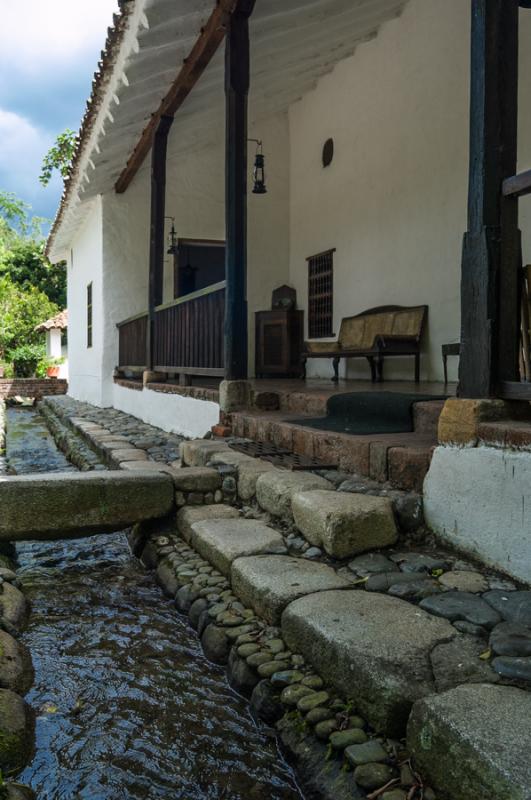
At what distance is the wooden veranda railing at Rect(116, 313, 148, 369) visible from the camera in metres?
8.38

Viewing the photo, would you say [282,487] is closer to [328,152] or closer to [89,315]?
[328,152]

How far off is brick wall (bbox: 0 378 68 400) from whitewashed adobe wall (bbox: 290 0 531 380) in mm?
9891

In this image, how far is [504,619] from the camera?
75.9 inches

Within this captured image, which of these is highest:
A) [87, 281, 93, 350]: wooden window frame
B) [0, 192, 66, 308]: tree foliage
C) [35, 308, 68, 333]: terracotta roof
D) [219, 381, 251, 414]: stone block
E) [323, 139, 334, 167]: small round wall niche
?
[0, 192, 66, 308]: tree foliage

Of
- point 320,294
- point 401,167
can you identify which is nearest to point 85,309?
point 320,294

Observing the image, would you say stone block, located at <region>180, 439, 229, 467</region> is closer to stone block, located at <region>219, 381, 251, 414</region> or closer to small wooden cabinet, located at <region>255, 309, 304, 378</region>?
stone block, located at <region>219, 381, 251, 414</region>

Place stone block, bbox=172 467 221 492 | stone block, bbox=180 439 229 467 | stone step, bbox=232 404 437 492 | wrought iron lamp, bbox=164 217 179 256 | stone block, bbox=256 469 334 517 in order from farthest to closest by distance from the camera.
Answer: wrought iron lamp, bbox=164 217 179 256 < stone block, bbox=180 439 229 467 < stone block, bbox=172 467 221 492 < stone block, bbox=256 469 334 517 < stone step, bbox=232 404 437 492

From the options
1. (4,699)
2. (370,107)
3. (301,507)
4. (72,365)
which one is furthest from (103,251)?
(4,699)

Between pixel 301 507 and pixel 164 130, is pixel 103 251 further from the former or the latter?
pixel 301 507

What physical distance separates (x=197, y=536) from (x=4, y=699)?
146 cm

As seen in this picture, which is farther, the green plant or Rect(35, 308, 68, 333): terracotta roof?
Rect(35, 308, 68, 333): terracotta roof

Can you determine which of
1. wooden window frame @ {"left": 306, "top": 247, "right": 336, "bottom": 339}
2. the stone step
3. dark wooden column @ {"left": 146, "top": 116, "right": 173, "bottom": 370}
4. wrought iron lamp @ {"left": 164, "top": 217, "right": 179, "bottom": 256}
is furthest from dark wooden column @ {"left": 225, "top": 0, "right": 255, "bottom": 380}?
wrought iron lamp @ {"left": 164, "top": 217, "right": 179, "bottom": 256}

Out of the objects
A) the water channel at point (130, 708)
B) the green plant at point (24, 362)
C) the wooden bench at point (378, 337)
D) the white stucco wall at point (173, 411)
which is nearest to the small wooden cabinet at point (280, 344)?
the wooden bench at point (378, 337)

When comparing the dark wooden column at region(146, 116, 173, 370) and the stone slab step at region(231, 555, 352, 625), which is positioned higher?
the dark wooden column at region(146, 116, 173, 370)
